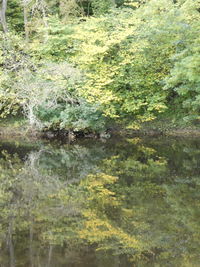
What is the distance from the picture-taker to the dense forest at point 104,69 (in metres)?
17.7

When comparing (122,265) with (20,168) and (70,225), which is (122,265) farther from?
(20,168)

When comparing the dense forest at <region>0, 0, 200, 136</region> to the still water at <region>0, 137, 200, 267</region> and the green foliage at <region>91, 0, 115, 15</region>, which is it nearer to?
the green foliage at <region>91, 0, 115, 15</region>

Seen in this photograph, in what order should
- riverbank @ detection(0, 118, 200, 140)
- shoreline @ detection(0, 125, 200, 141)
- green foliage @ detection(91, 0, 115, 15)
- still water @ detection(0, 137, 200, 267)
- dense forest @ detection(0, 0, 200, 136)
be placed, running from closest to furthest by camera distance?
still water @ detection(0, 137, 200, 267) < dense forest @ detection(0, 0, 200, 136) < shoreline @ detection(0, 125, 200, 141) < riverbank @ detection(0, 118, 200, 140) < green foliage @ detection(91, 0, 115, 15)

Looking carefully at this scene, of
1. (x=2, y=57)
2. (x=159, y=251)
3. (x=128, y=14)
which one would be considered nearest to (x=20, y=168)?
(x=159, y=251)

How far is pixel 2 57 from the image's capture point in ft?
62.2

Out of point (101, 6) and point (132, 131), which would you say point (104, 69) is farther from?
point (101, 6)

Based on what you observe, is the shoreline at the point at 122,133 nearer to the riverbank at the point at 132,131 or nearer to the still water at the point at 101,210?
the riverbank at the point at 132,131

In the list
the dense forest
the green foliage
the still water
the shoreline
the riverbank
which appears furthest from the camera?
the green foliage

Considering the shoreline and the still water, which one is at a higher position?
the still water

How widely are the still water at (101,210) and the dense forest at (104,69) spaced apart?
4.38 meters

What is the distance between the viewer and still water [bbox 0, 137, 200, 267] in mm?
5703

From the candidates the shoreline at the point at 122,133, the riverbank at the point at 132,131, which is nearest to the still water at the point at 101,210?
the shoreline at the point at 122,133

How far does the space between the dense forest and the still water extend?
14.4 feet

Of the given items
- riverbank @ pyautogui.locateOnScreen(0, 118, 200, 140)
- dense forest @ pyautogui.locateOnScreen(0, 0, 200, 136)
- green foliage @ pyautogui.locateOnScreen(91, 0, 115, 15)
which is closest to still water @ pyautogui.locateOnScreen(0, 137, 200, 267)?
dense forest @ pyautogui.locateOnScreen(0, 0, 200, 136)
